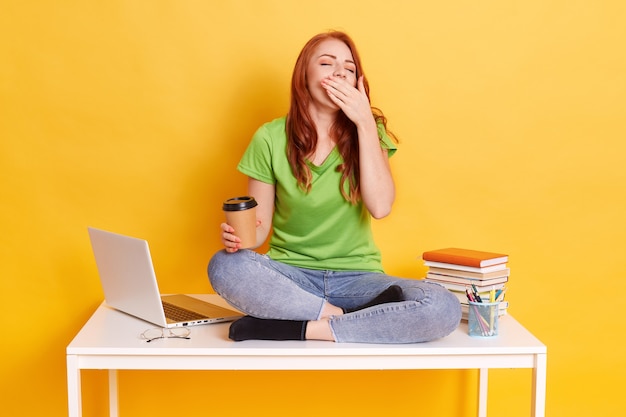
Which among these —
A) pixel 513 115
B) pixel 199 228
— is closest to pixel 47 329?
pixel 199 228

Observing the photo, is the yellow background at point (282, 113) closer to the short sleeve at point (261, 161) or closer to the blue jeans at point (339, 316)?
the short sleeve at point (261, 161)

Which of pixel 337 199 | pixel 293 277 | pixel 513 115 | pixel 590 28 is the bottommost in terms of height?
pixel 293 277

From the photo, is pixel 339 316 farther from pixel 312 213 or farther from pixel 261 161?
pixel 261 161

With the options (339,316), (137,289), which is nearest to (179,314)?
(137,289)

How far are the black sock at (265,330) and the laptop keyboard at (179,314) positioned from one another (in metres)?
0.21

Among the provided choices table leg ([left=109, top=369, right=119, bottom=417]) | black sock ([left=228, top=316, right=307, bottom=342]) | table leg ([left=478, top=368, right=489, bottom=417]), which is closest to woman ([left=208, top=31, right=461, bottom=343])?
black sock ([left=228, top=316, right=307, bottom=342])

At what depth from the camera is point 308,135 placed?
2.27 metres

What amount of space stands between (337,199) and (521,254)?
0.68 meters

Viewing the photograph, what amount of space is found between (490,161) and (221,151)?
831 mm

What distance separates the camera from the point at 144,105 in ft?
8.12

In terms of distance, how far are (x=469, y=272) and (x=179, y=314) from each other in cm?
76

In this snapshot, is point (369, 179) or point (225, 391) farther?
point (225, 391)

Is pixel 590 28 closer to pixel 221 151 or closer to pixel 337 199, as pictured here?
pixel 337 199

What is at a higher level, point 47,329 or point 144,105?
point 144,105
